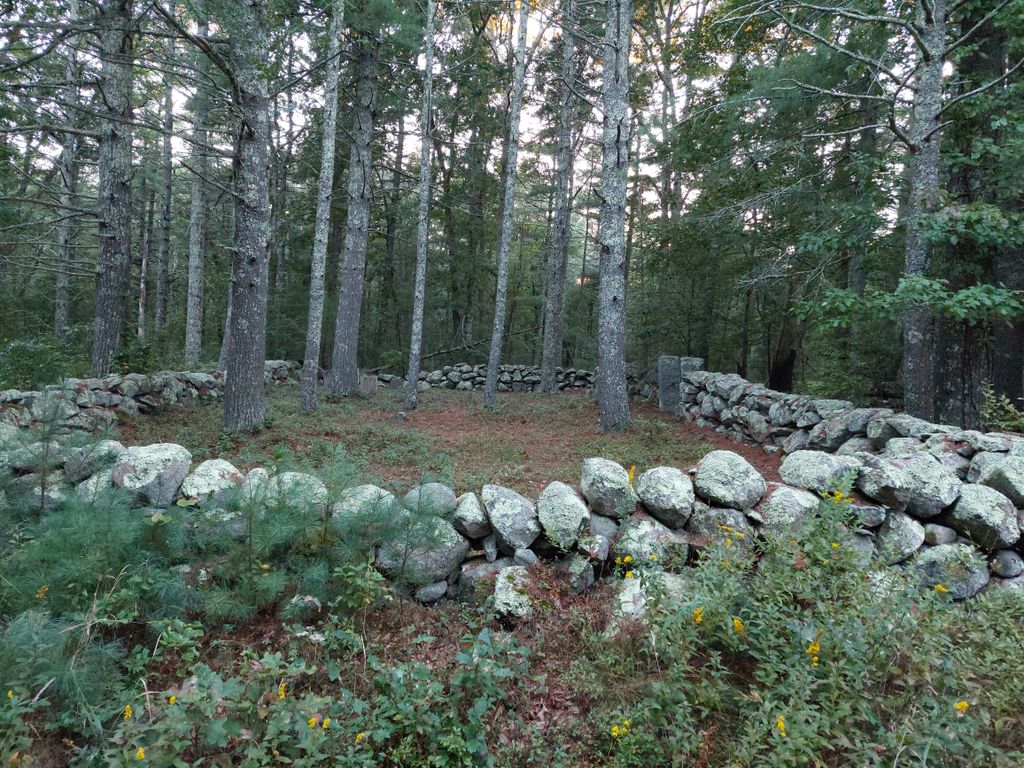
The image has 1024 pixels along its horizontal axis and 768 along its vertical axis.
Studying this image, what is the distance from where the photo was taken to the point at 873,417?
16.0 feet

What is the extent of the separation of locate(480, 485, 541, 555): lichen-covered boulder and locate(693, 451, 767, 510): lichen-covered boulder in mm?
1194

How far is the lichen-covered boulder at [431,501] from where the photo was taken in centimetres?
291

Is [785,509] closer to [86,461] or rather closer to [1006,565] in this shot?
[1006,565]

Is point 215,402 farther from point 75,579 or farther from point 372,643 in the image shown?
point 372,643

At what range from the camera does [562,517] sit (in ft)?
10.3

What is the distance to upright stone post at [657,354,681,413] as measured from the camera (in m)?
9.45

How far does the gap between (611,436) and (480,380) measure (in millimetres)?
9371

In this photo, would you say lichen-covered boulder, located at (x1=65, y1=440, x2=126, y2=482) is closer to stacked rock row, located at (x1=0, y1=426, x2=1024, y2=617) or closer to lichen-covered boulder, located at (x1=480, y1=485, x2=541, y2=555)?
stacked rock row, located at (x1=0, y1=426, x2=1024, y2=617)

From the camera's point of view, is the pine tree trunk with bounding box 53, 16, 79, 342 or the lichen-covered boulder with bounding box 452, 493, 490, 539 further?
the pine tree trunk with bounding box 53, 16, 79, 342

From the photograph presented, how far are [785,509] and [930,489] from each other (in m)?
1.10

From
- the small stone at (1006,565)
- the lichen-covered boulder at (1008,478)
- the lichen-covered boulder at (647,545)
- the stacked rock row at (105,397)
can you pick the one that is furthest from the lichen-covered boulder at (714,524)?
the stacked rock row at (105,397)

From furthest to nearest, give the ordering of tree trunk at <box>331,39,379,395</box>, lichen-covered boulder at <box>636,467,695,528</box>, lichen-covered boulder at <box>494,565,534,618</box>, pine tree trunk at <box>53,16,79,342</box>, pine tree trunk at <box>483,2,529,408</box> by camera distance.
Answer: tree trunk at <box>331,39,379,395</box> → pine tree trunk at <box>483,2,529,408</box> → pine tree trunk at <box>53,16,79,342</box> → lichen-covered boulder at <box>636,467,695,528</box> → lichen-covered boulder at <box>494,565,534,618</box>

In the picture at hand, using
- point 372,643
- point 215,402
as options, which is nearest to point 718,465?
point 372,643

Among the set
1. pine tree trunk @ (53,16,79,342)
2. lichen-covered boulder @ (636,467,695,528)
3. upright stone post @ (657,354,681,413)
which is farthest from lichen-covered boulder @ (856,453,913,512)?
pine tree trunk @ (53,16,79,342)
